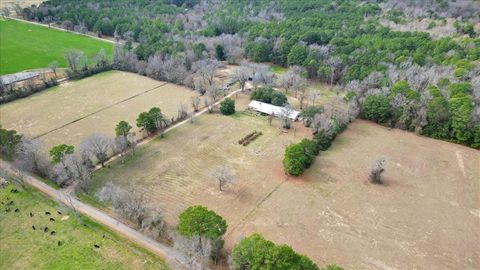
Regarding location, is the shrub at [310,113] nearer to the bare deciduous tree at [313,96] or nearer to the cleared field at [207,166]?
the cleared field at [207,166]

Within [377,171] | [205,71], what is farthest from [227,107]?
[377,171]

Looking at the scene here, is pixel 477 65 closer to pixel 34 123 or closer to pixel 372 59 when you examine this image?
pixel 372 59

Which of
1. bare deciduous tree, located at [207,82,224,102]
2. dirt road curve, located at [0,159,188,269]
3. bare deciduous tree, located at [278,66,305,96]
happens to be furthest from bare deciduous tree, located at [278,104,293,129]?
dirt road curve, located at [0,159,188,269]

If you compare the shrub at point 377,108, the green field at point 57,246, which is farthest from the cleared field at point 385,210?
the green field at point 57,246

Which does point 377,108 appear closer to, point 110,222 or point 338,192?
point 338,192

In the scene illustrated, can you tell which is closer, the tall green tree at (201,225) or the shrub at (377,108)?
the tall green tree at (201,225)

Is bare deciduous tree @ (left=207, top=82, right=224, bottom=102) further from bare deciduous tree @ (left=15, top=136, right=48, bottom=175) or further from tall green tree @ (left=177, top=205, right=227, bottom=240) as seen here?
tall green tree @ (left=177, top=205, right=227, bottom=240)

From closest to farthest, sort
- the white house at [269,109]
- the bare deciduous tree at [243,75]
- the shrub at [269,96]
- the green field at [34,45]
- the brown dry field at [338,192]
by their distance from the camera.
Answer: the brown dry field at [338,192], the white house at [269,109], the shrub at [269,96], the bare deciduous tree at [243,75], the green field at [34,45]
